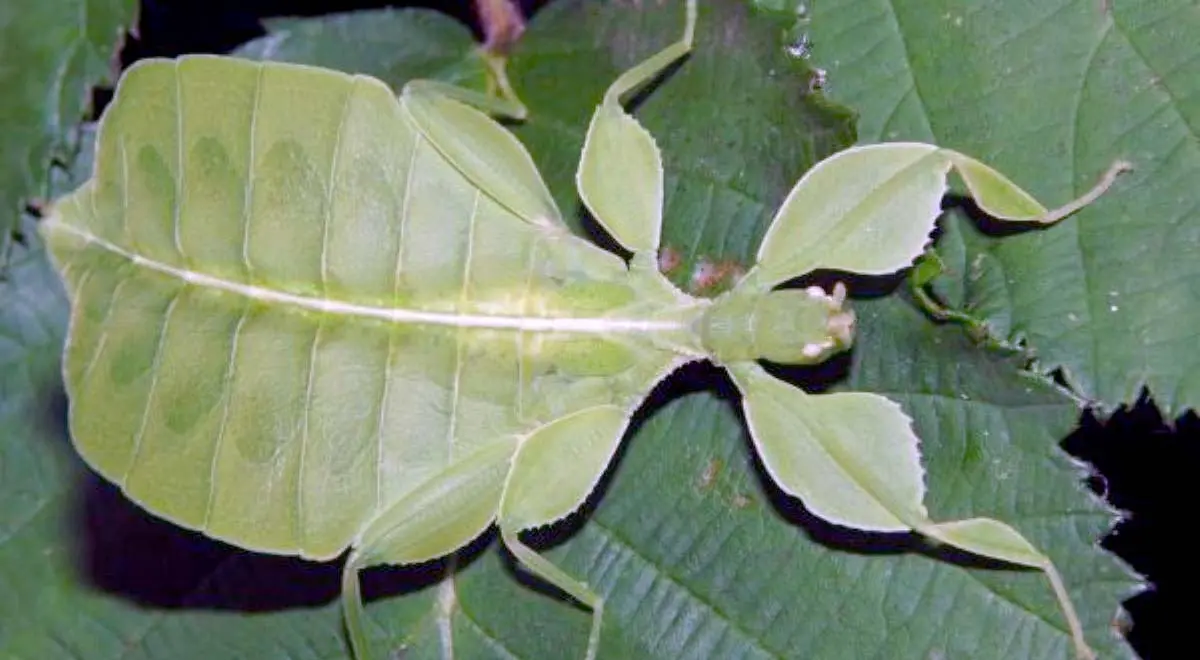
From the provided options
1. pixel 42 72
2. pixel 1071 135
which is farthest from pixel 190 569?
pixel 1071 135

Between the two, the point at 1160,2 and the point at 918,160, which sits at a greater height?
the point at 1160,2

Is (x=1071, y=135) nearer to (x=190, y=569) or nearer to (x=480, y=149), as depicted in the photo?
(x=480, y=149)

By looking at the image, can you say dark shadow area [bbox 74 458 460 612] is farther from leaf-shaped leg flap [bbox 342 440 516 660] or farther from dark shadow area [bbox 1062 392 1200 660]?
dark shadow area [bbox 1062 392 1200 660]

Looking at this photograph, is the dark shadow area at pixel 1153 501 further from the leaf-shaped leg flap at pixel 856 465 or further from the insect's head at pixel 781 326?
the insect's head at pixel 781 326

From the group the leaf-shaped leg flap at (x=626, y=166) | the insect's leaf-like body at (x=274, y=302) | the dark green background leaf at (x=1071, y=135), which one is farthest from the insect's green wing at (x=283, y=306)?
the dark green background leaf at (x=1071, y=135)

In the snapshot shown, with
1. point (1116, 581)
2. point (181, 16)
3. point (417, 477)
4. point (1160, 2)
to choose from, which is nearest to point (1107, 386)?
point (1116, 581)

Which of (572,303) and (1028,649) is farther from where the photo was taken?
(572,303)

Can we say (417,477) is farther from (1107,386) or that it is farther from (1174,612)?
(1174,612)
